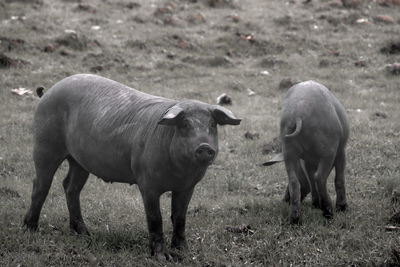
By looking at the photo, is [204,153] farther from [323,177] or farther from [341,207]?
[341,207]

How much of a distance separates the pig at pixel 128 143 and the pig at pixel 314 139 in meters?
1.26

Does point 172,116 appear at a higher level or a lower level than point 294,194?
higher

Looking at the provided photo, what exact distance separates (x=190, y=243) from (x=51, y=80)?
697 cm

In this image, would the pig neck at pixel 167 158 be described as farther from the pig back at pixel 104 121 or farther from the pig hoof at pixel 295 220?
the pig hoof at pixel 295 220

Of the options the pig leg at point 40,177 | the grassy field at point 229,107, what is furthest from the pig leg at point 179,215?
the pig leg at point 40,177

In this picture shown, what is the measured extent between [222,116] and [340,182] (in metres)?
2.08

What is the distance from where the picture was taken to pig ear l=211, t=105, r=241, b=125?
A: 16.3 ft

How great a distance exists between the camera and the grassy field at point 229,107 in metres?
5.54

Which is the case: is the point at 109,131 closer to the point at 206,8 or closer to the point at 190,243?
the point at 190,243

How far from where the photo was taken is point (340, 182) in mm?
6426

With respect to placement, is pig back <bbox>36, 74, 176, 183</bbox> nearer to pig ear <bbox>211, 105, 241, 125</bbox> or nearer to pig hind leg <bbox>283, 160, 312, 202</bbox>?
pig ear <bbox>211, 105, 241, 125</bbox>

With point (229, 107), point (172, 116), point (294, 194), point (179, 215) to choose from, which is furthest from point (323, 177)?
point (229, 107)

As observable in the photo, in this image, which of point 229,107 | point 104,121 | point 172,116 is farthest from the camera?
point 229,107

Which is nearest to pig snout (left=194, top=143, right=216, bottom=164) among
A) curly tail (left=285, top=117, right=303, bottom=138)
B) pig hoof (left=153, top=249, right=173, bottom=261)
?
pig hoof (left=153, top=249, right=173, bottom=261)
